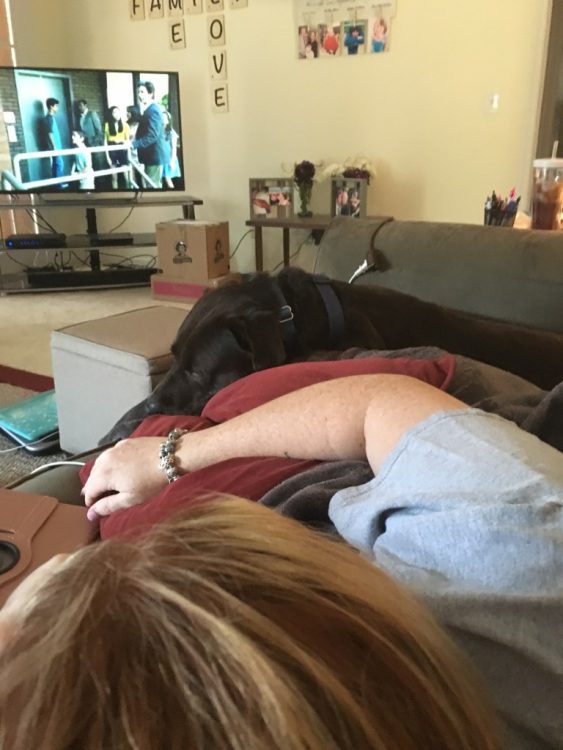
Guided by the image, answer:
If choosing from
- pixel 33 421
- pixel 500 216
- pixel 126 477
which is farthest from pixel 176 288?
pixel 126 477

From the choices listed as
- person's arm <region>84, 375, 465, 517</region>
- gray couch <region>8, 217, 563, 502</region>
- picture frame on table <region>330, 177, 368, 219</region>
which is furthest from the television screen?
person's arm <region>84, 375, 465, 517</region>

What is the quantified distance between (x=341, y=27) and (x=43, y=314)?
2.22 metres

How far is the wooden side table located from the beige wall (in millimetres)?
211

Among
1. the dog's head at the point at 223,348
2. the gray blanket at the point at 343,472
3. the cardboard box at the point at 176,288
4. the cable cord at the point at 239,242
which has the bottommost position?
the cardboard box at the point at 176,288

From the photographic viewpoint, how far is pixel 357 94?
372 cm

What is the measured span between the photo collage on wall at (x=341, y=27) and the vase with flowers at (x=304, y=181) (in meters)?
0.61

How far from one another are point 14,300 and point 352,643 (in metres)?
4.08

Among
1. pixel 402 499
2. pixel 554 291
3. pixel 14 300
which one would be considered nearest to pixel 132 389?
pixel 554 291

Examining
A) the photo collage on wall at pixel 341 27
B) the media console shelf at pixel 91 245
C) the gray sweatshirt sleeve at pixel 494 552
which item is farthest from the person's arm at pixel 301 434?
the media console shelf at pixel 91 245

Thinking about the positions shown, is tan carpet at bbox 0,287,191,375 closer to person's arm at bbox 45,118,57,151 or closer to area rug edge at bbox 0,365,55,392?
area rug edge at bbox 0,365,55,392

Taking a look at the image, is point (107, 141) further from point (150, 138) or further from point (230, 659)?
point (230, 659)

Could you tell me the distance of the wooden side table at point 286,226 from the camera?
11.9 ft

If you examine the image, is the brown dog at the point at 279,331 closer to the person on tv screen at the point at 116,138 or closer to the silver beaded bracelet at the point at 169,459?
the silver beaded bracelet at the point at 169,459

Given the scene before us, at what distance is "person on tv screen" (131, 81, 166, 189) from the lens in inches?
155
